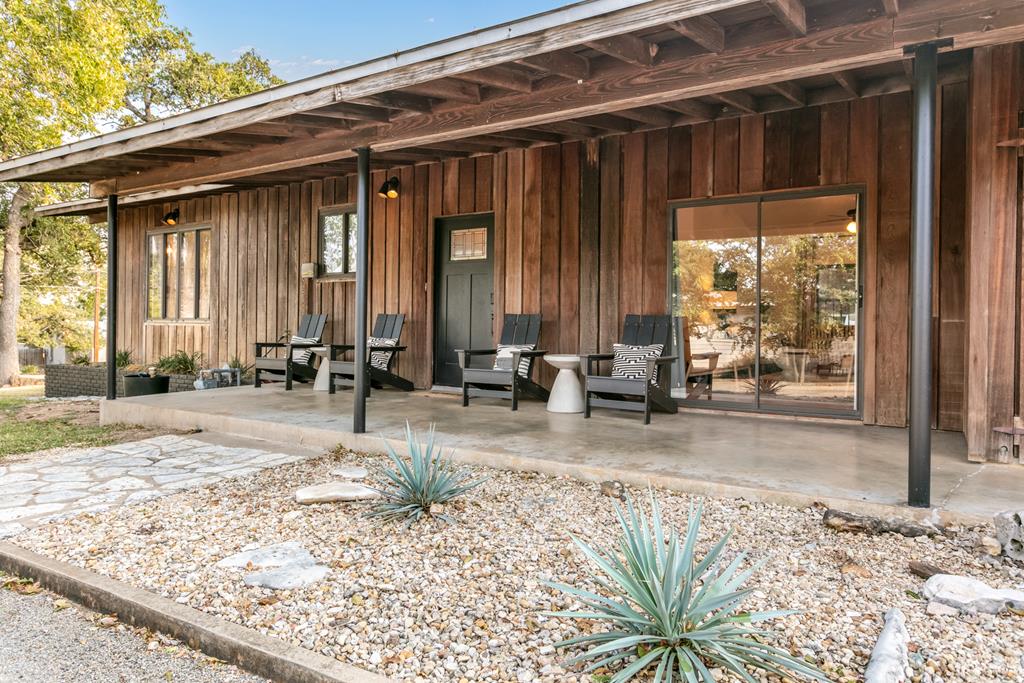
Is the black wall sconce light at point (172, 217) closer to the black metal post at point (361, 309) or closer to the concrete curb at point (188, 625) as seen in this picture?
the black metal post at point (361, 309)

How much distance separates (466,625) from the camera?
199 cm

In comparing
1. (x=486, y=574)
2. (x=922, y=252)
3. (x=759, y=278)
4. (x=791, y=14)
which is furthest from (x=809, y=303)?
(x=486, y=574)

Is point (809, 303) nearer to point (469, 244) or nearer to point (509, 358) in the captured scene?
point (509, 358)

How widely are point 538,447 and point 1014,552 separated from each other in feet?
7.91

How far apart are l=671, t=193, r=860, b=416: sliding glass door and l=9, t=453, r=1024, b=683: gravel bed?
2.59 metres

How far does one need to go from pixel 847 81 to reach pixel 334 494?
4353 mm

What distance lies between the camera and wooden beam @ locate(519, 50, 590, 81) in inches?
141

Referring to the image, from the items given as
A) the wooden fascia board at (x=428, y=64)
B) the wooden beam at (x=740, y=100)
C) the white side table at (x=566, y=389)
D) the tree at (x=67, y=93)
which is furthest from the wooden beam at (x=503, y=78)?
the tree at (x=67, y=93)

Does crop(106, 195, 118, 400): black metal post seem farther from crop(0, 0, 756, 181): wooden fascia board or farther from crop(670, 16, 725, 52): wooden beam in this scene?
crop(670, 16, 725, 52): wooden beam

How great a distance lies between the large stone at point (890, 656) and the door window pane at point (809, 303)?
361 centimetres

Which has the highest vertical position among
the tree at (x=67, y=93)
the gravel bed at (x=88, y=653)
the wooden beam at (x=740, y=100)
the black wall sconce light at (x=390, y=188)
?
the tree at (x=67, y=93)

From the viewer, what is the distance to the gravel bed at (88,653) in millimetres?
1838


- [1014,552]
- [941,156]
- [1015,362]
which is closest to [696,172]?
[941,156]

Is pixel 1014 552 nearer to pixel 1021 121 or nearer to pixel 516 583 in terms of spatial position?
pixel 516 583
